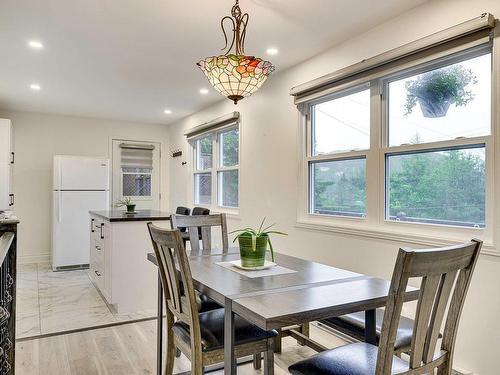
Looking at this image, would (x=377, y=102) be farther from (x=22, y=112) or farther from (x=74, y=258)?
(x=22, y=112)

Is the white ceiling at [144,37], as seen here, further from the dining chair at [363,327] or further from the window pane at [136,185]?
the window pane at [136,185]

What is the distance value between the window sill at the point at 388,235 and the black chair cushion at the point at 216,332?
4.16ft

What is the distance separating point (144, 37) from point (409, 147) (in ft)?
7.43

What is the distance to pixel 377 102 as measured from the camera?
2949 millimetres

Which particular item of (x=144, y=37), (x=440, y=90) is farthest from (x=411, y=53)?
(x=144, y=37)

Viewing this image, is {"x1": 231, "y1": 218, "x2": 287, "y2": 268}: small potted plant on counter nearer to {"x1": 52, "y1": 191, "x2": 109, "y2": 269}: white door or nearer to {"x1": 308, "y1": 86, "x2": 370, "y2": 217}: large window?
{"x1": 308, "y1": 86, "x2": 370, "y2": 217}: large window

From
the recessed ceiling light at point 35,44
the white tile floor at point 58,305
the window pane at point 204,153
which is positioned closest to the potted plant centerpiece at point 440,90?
the white tile floor at point 58,305

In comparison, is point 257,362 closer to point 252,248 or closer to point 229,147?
point 252,248

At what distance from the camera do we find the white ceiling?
2598 mm

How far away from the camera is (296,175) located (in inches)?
146

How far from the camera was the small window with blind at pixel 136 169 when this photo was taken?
673 cm

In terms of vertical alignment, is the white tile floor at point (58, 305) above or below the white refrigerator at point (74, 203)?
below

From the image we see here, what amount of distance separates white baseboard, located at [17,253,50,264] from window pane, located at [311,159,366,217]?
470 centimetres

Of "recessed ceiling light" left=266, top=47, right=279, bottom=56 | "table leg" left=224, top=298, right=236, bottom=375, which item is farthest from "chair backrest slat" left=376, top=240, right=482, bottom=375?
"recessed ceiling light" left=266, top=47, right=279, bottom=56
